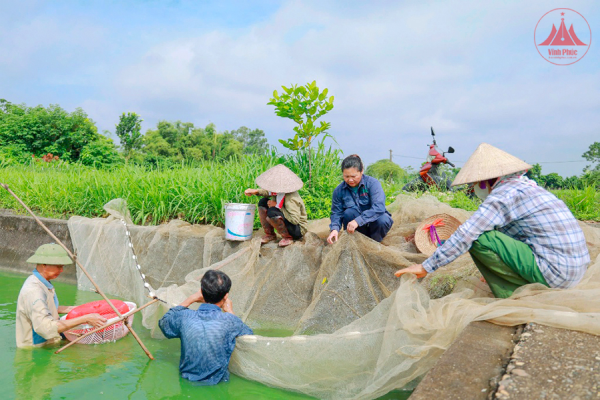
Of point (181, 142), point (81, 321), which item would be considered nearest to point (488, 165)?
point (81, 321)

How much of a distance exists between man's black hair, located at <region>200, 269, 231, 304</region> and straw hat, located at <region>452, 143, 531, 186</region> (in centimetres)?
190

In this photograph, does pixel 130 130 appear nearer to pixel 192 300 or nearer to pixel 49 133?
pixel 49 133

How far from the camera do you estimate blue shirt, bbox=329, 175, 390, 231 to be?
514cm

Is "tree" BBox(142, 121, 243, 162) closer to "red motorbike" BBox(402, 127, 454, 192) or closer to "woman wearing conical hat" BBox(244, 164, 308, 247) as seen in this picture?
"red motorbike" BBox(402, 127, 454, 192)

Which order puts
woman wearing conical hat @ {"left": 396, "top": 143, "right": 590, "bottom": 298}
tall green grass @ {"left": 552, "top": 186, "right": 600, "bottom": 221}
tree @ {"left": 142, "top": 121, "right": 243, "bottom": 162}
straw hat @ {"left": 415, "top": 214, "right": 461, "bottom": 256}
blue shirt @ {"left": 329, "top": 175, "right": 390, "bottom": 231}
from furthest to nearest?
tree @ {"left": 142, "top": 121, "right": 243, "bottom": 162} → tall green grass @ {"left": 552, "top": 186, "right": 600, "bottom": 221} → blue shirt @ {"left": 329, "top": 175, "right": 390, "bottom": 231} → straw hat @ {"left": 415, "top": 214, "right": 461, "bottom": 256} → woman wearing conical hat @ {"left": 396, "top": 143, "right": 590, "bottom": 298}

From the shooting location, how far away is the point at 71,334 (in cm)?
423

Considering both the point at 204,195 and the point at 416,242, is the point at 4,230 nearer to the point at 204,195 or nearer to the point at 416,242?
the point at 204,195

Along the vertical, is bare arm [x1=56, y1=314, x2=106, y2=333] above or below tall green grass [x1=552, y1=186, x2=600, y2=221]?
below

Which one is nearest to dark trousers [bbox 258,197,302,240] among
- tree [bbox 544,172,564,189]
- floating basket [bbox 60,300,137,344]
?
floating basket [bbox 60,300,137,344]

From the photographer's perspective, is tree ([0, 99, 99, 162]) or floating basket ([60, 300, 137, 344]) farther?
tree ([0, 99, 99, 162])

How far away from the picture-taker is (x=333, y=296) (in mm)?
4332

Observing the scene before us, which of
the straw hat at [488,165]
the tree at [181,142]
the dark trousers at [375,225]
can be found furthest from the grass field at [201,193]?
the tree at [181,142]

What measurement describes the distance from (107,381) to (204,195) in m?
3.33

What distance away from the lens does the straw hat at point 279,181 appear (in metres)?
5.24
